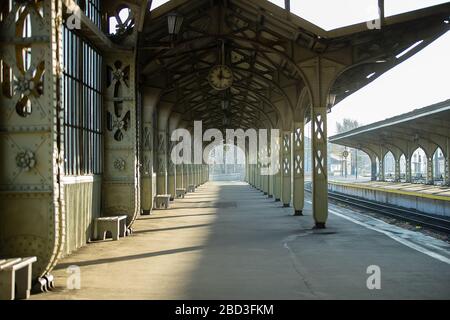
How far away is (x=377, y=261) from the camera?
11602 mm

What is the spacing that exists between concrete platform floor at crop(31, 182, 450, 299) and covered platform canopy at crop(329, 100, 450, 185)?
14801mm

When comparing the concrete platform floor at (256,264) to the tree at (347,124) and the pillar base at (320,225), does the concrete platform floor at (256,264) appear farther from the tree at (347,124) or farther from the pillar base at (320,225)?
the tree at (347,124)

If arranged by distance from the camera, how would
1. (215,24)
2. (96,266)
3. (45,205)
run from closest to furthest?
1. (45,205)
2. (96,266)
3. (215,24)

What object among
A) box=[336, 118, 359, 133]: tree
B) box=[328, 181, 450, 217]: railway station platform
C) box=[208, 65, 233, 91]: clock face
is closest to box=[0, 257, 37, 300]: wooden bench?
box=[208, 65, 233, 91]: clock face

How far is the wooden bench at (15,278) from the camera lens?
7.52 metres

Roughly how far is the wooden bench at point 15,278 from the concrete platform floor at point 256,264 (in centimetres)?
26

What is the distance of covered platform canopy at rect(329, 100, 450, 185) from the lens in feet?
103

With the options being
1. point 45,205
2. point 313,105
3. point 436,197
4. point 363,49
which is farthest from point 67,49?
point 436,197

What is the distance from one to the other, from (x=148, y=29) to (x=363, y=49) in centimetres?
716

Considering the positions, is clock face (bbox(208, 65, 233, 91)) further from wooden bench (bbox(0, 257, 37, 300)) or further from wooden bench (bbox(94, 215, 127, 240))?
wooden bench (bbox(0, 257, 37, 300))

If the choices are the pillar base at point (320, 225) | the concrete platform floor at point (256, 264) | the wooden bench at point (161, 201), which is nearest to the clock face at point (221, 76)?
the concrete platform floor at point (256, 264)

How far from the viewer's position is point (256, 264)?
1130 centimetres

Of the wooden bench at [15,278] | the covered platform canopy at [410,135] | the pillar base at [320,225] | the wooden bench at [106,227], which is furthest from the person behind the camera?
the covered platform canopy at [410,135]
